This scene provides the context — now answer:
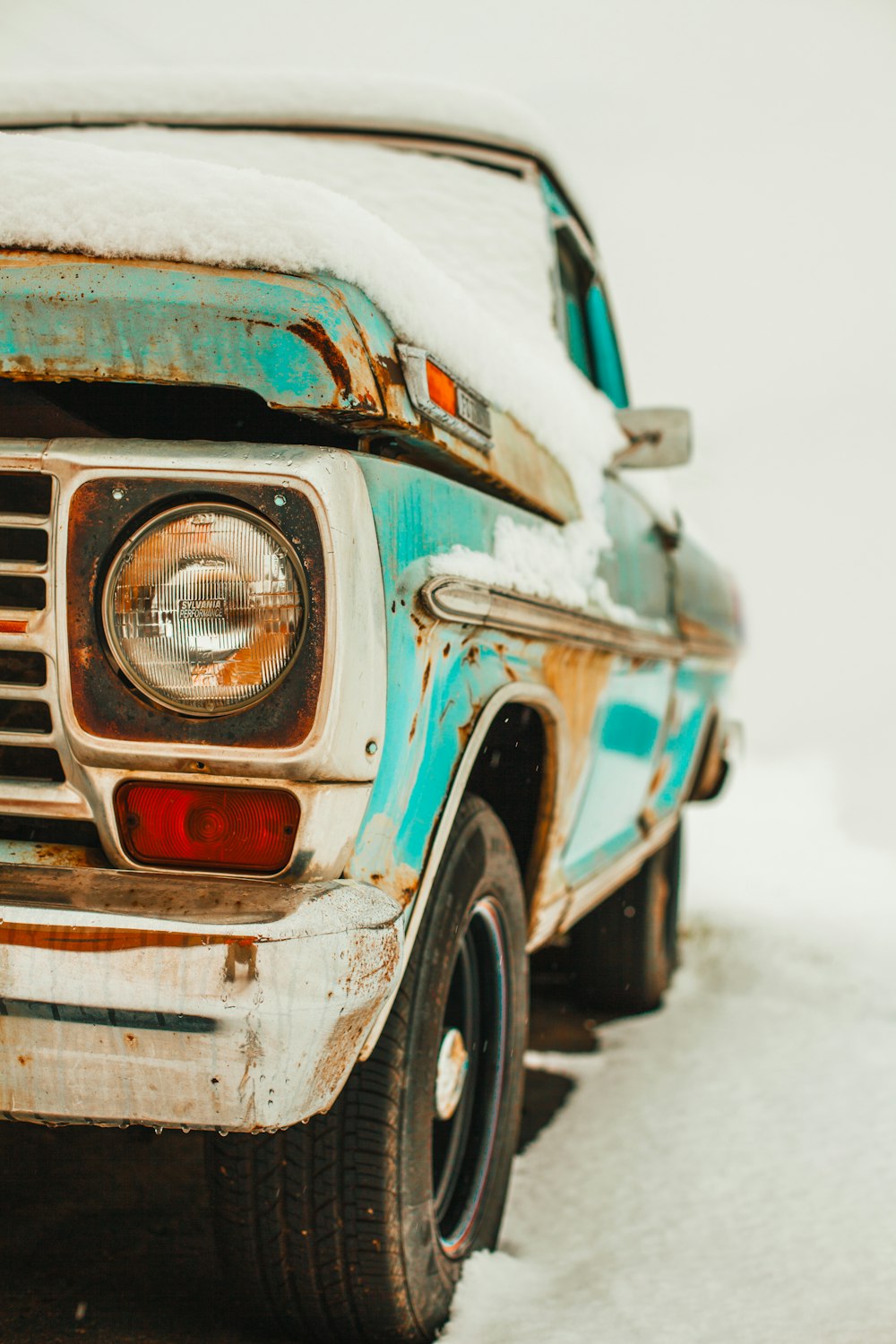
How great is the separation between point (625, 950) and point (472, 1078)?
6.23 ft

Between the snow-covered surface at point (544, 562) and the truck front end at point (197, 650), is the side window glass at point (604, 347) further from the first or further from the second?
the truck front end at point (197, 650)

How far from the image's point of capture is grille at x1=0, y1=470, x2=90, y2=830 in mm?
1273

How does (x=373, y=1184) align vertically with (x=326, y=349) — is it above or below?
below

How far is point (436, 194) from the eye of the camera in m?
2.65

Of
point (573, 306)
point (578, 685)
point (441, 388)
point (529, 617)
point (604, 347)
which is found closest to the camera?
point (441, 388)

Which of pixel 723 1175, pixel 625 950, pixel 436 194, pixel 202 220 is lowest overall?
pixel 723 1175

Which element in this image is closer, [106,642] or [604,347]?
[106,642]

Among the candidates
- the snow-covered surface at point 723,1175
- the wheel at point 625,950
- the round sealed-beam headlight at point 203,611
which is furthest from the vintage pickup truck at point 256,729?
the wheel at point 625,950

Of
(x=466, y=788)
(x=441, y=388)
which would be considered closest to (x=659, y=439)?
(x=466, y=788)

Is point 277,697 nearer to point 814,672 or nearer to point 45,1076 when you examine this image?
point 45,1076

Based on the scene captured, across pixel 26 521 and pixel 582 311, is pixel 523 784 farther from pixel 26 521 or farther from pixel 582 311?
pixel 582 311

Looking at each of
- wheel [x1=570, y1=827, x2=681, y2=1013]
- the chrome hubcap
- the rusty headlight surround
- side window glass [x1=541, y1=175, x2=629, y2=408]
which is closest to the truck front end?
the rusty headlight surround

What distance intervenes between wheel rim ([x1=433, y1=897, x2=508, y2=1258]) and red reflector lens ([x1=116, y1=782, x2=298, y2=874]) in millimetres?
A: 620

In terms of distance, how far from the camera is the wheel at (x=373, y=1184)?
150cm
